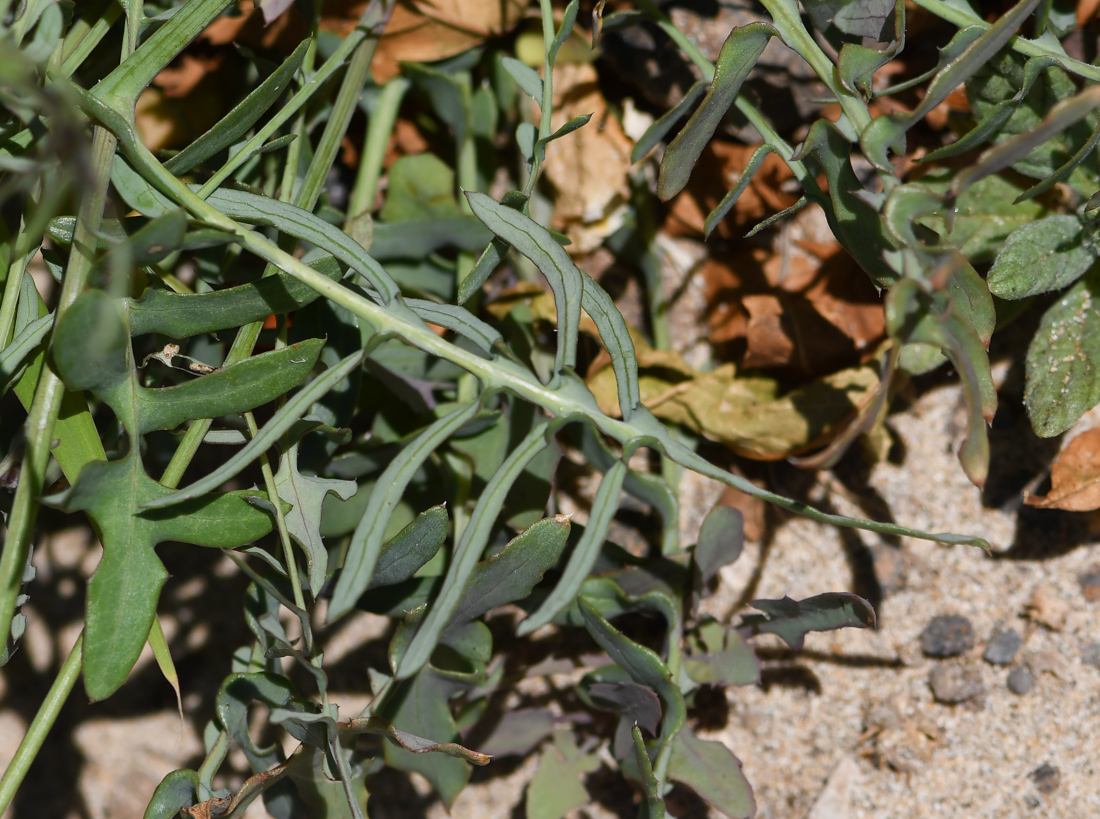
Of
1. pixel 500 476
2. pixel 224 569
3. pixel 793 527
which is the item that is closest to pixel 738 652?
pixel 793 527

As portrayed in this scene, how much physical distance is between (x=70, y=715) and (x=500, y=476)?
40.4 inches

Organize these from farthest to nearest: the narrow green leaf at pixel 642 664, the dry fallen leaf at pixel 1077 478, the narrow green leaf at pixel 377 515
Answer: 1. the dry fallen leaf at pixel 1077 478
2. the narrow green leaf at pixel 642 664
3. the narrow green leaf at pixel 377 515

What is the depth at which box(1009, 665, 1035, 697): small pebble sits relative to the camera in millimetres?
1066

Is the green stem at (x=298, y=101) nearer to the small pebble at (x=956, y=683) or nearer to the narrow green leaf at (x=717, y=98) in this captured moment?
the narrow green leaf at (x=717, y=98)

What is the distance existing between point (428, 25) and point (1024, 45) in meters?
0.70

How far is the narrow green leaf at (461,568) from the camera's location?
673mm

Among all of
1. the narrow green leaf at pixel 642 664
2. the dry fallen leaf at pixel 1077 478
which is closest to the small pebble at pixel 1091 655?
the dry fallen leaf at pixel 1077 478

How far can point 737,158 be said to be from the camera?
3.99ft

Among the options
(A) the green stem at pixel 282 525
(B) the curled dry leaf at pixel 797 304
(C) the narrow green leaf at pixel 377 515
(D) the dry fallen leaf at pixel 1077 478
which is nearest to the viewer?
(C) the narrow green leaf at pixel 377 515

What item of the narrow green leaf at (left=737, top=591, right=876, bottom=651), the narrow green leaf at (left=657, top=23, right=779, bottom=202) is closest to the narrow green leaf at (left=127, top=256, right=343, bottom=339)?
the narrow green leaf at (left=657, top=23, right=779, bottom=202)

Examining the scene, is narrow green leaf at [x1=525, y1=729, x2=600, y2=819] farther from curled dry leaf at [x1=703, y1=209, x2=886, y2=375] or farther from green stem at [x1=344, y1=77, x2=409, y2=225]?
green stem at [x1=344, y1=77, x2=409, y2=225]

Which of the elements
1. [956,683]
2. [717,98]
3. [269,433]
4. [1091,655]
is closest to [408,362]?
[269,433]

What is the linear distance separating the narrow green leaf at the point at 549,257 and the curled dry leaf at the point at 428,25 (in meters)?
0.46

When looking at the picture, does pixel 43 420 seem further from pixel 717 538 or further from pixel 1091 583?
pixel 1091 583
